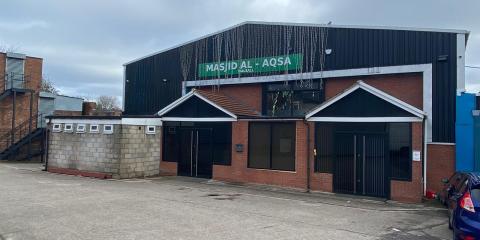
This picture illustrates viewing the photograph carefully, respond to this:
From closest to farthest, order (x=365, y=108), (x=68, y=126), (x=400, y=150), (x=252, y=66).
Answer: (x=400, y=150) → (x=365, y=108) → (x=252, y=66) → (x=68, y=126)

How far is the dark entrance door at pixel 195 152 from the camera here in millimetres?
20266

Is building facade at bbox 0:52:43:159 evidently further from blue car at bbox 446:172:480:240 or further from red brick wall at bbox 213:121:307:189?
blue car at bbox 446:172:480:240

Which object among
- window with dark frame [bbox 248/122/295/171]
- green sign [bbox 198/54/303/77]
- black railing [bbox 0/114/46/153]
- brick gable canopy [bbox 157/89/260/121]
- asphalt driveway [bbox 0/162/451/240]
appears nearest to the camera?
asphalt driveway [bbox 0/162/451/240]

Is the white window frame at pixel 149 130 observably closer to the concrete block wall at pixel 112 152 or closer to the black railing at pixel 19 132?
the concrete block wall at pixel 112 152

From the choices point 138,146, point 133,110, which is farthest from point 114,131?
point 133,110

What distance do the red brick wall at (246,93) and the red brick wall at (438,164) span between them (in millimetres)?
8198

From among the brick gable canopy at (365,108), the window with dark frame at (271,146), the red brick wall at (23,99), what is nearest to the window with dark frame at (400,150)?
the brick gable canopy at (365,108)

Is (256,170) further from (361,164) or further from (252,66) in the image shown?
(252,66)

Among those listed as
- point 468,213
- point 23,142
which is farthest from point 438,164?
point 23,142

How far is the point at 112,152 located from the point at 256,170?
6526 mm

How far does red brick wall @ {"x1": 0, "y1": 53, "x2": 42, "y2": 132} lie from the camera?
31.1 m

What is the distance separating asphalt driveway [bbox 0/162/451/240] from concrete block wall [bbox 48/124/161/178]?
2777 millimetres

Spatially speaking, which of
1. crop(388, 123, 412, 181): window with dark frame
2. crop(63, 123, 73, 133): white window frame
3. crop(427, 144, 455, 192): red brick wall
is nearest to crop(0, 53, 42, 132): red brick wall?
crop(63, 123, 73, 133): white window frame

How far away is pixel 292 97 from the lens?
2033 centimetres
